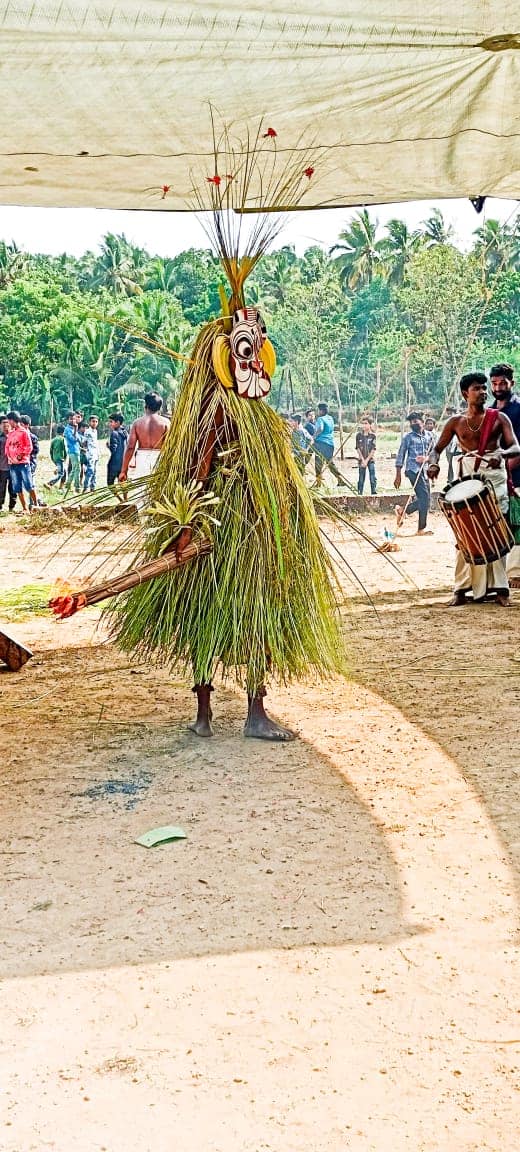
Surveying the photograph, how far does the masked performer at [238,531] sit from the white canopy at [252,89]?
597mm

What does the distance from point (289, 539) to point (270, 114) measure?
6.94 feet

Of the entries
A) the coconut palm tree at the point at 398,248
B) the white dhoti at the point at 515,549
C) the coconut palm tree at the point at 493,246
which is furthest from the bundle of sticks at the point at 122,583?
the coconut palm tree at the point at 398,248

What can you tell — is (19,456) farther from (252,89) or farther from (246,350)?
(246,350)

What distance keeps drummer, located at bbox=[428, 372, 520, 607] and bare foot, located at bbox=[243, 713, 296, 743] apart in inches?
119

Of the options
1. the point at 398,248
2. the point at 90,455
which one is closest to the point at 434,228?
the point at 398,248

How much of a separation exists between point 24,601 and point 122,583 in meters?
4.19

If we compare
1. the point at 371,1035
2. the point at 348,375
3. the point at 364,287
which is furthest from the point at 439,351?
the point at 371,1035

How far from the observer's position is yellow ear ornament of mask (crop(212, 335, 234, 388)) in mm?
3801

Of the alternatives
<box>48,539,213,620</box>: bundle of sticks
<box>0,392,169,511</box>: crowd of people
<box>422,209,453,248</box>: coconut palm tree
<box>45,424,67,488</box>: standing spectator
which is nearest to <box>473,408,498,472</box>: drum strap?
<box>0,392,169,511</box>: crowd of people

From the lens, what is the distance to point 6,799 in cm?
361

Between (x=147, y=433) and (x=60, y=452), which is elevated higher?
(x=147, y=433)

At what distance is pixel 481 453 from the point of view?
22.3 ft

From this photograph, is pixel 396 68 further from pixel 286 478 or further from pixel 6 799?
A: pixel 6 799

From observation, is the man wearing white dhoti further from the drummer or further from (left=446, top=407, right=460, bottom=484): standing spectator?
the drummer
